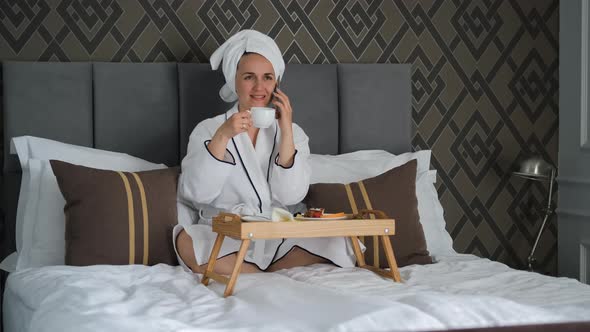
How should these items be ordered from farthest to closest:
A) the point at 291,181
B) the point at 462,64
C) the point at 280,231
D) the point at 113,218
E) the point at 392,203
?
the point at 462,64, the point at 392,203, the point at 291,181, the point at 113,218, the point at 280,231

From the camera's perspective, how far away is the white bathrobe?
2.71m

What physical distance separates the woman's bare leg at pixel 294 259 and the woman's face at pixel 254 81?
62cm

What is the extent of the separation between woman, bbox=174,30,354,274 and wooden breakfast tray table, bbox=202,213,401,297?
0.23m

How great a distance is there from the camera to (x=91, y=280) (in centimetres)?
228

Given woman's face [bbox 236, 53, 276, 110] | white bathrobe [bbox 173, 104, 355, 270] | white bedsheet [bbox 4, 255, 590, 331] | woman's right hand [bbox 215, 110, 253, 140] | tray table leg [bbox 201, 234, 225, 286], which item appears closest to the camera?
white bedsheet [bbox 4, 255, 590, 331]

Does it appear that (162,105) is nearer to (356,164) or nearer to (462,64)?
(356,164)

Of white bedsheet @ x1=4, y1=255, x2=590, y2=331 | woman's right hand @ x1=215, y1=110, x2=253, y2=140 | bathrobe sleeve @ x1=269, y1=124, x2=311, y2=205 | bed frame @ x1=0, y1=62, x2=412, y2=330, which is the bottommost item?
white bedsheet @ x1=4, y1=255, x2=590, y2=331

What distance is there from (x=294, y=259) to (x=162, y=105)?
103 centimetres

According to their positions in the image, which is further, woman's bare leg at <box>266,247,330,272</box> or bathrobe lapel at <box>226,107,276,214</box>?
bathrobe lapel at <box>226,107,276,214</box>

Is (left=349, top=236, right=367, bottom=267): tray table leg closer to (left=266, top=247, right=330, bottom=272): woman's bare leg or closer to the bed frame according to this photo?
(left=266, top=247, right=330, bottom=272): woman's bare leg

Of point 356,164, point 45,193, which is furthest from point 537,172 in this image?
point 45,193

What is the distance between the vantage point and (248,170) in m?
2.87

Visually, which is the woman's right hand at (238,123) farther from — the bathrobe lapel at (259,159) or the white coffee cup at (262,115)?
the bathrobe lapel at (259,159)

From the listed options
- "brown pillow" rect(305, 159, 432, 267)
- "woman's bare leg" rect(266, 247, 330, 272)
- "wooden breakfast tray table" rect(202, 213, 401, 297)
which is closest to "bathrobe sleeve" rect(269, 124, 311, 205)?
"brown pillow" rect(305, 159, 432, 267)
